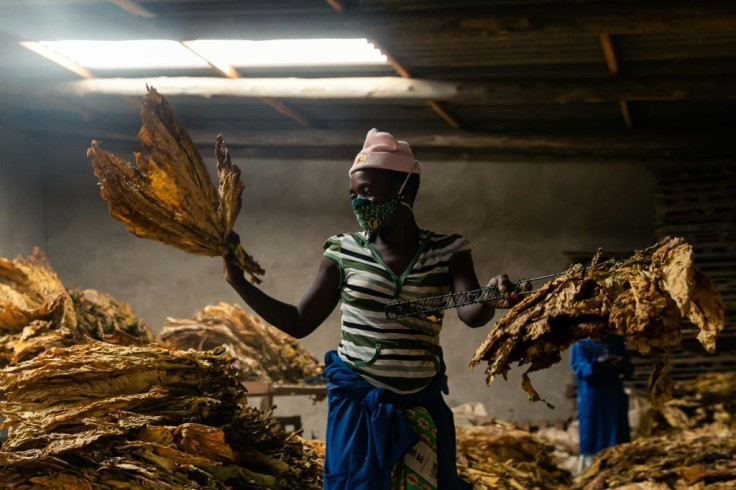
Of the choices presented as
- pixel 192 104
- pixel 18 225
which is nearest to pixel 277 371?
pixel 192 104

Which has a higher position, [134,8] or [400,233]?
[134,8]

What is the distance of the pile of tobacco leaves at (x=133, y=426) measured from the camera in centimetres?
355

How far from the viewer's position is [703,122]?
9305 mm

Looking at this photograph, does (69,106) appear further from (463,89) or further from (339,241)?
(339,241)

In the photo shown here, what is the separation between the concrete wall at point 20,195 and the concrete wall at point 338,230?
0.52 ft

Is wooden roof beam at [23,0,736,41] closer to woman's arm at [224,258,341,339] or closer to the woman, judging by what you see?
→ the woman

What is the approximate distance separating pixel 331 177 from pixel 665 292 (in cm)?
874

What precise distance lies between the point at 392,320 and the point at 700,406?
5702 millimetres

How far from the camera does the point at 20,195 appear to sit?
11.8 m

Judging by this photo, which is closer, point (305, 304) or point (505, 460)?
point (305, 304)

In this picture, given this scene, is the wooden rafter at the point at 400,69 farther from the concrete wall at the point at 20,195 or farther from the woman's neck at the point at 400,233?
the concrete wall at the point at 20,195

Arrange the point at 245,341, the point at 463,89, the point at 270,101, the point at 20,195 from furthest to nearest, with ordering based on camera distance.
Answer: the point at 20,195
the point at 270,101
the point at 463,89
the point at 245,341

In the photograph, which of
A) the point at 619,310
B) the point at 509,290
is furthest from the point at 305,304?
the point at 619,310

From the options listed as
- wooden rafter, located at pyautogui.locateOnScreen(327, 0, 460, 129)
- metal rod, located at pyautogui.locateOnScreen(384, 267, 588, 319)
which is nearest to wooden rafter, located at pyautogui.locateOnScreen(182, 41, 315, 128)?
wooden rafter, located at pyautogui.locateOnScreen(327, 0, 460, 129)
